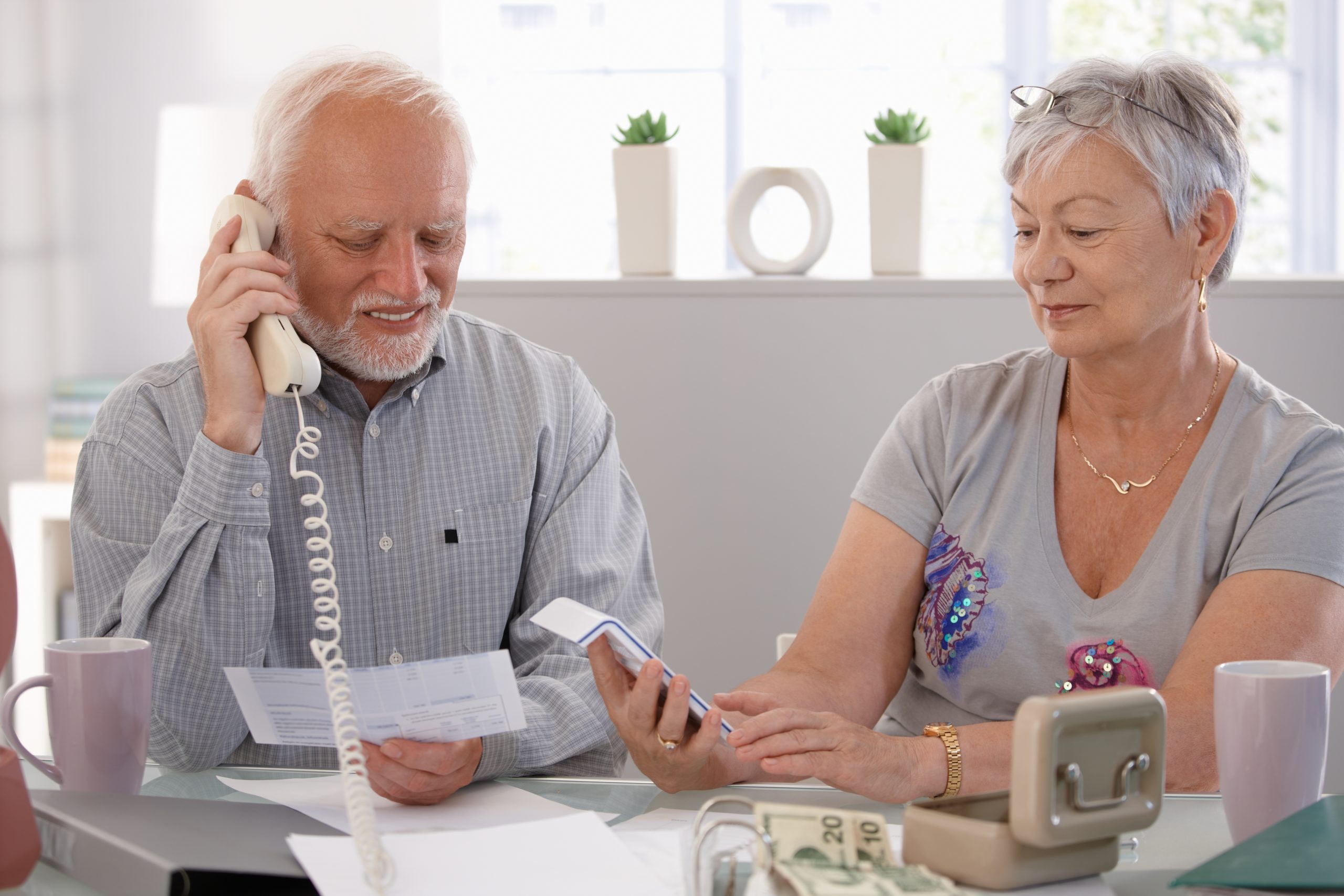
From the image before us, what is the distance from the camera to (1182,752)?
1.20 metres

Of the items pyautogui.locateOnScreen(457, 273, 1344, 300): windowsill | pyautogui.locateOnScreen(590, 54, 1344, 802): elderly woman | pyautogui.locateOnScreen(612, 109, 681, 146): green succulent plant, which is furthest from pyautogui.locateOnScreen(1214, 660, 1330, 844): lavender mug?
pyautogui.locateOnScreen(612, 109, 681, 146): green succulent plant

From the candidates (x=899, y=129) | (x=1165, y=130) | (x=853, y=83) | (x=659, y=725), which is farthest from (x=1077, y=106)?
(x=853, y=83)

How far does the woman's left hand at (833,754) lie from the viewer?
1108 millimetres

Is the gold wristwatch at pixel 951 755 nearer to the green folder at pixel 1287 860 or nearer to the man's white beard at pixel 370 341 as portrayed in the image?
the green folder at pixel 1287 860

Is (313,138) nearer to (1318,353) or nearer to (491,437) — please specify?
(491,437)

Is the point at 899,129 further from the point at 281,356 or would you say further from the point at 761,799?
the point at 761,799

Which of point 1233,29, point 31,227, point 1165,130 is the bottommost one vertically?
point 1165,130

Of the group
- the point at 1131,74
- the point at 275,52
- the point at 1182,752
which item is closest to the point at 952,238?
the point at 275,52

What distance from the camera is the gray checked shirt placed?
129 cm

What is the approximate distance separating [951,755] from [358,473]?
2.47ft

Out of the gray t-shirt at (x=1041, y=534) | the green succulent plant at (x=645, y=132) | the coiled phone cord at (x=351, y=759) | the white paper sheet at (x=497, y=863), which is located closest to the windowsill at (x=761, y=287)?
the green succulent plant at (x=645, y=132)

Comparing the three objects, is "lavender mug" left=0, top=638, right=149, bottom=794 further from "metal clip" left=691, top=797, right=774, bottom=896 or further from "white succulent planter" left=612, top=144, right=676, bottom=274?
"white succulent planter" left=612, top=144, right=676, bottom=274

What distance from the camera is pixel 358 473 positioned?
4.90ft

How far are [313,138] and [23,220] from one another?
2994 mm
